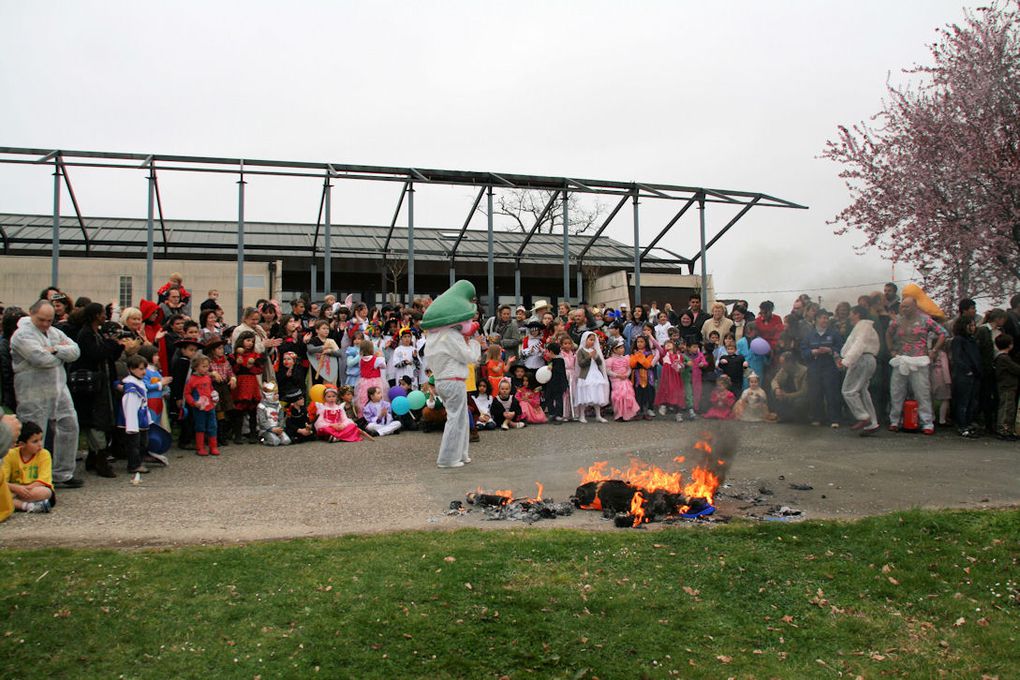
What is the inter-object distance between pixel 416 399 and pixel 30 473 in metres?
5.80

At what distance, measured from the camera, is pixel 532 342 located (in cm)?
1408

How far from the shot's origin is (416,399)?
12.2 meters

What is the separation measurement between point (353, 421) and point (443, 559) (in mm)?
6463

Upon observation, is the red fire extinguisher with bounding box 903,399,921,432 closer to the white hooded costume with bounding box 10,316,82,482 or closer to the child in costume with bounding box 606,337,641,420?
the child in costume with bounding box 606,337,641,420

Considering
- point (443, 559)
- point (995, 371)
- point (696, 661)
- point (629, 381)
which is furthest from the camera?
point (629, 381)

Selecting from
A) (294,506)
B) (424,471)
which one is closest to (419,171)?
(424,471)

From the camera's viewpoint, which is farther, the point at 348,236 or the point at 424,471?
the point at 348,236

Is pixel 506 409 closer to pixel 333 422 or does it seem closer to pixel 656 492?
pixel 333 422

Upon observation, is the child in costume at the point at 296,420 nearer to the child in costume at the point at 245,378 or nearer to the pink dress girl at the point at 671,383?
the child in costume at the point at 245,378

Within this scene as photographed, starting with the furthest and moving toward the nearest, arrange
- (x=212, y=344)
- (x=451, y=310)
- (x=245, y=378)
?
(x=245, y=378) < (x=212, y=344) < (x=451, y=310)

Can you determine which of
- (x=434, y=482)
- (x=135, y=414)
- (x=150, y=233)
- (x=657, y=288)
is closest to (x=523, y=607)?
(x=434, y=482)

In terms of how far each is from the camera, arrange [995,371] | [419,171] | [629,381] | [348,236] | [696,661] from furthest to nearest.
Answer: [348,236], [419,171], [629,381], [995,371], [696,661]

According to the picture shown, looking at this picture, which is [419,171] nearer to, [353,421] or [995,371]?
[353,421]

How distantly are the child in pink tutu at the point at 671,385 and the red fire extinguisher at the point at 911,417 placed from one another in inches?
140
